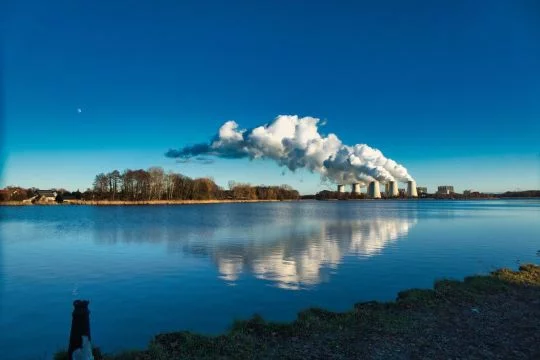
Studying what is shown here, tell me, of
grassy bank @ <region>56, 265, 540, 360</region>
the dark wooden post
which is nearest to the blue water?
grassy bank @ <region>56, 265, 540, 360</region>

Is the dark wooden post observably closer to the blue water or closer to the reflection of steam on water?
the blue water

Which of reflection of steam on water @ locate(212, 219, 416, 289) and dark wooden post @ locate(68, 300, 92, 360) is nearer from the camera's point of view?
dark wooden post @ locate(68, 300, 92, 360)

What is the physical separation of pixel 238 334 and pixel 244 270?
37.9 ft

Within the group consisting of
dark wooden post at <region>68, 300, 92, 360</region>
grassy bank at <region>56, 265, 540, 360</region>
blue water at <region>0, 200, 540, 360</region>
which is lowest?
blue water at <region>0, 200, 540, 360</region>

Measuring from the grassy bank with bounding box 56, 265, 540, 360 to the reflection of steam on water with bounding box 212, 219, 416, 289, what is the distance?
6183 mm

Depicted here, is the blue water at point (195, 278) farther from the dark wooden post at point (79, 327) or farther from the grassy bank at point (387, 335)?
the dark wooden post at point (79, 327)

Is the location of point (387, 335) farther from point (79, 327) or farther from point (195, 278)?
point (195, 278)

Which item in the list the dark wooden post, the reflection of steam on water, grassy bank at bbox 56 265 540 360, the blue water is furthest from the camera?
the reflection of steam on water

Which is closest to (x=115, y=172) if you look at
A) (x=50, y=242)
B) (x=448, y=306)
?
(x=50, y=242)

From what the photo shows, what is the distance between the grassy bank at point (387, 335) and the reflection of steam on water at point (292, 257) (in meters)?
6.18

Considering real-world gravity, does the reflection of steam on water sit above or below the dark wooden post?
below

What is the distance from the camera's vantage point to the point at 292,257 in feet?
86.2

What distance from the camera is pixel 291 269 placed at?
22.2 meters

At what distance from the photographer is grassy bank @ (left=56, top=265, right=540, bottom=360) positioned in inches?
370
